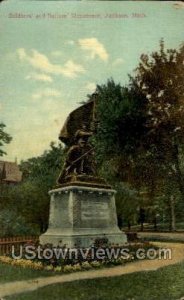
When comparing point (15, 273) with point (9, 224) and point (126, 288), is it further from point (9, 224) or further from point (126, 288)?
point (126, 288)

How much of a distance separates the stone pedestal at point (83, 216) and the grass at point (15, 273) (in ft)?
1.78

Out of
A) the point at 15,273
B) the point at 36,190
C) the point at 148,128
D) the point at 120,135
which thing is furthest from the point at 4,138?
the point at 148,128

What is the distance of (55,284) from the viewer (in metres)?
4.00

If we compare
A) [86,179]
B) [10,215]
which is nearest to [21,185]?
[10,215]

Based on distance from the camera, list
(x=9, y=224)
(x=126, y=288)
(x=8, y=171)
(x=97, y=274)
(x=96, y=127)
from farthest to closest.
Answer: (x=96, y=127) → (x=8, y=171) → (x=9, y=224) → (x=97, y=274) → (x=126, y=288)

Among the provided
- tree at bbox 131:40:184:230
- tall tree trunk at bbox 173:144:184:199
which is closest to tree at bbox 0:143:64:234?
tree at bbox 131:40:184:230

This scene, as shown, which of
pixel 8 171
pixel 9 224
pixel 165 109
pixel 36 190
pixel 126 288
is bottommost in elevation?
pixel 126 288

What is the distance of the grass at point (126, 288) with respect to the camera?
3.89 m

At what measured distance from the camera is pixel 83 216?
4.97 m

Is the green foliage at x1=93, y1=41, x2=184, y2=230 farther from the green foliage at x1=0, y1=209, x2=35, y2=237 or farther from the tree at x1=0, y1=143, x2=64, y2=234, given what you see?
the green foliage at x1=0, y1=209, x2=35, y2=237

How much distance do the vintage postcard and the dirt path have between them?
0.01m

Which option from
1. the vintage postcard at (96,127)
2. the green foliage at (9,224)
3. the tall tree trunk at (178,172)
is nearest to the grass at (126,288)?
the vintage postcard at (96,127)

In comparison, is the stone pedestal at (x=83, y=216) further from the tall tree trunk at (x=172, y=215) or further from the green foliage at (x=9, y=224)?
the tall tree trunk at (x=172, y=215)

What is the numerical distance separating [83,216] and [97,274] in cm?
94
